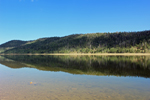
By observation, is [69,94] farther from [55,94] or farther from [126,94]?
[126,94]

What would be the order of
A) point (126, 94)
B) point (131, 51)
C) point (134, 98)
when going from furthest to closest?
point (131, 51) < point (126, 94) < point (134, 98)

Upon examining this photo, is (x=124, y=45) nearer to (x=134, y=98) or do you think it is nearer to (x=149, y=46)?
(x=149, y=46)

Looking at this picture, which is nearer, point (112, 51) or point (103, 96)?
point (103, 96)

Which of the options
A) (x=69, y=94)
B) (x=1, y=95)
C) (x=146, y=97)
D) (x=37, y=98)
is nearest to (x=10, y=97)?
(x=1, y=95)

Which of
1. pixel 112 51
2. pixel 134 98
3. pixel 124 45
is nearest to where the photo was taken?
pixel 134 98

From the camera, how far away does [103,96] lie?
10422 millimetres

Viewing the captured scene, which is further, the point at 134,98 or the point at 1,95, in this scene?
the point at 1,95

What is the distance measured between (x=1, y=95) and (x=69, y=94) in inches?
234

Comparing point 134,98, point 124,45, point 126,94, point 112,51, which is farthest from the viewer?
point 124,45

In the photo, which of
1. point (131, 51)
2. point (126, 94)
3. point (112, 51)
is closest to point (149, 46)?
point (131, 51)

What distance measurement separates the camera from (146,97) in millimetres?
10109

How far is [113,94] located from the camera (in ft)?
35.8

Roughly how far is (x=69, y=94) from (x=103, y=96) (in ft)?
9.60

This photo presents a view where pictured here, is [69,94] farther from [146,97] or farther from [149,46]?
[149,46]
